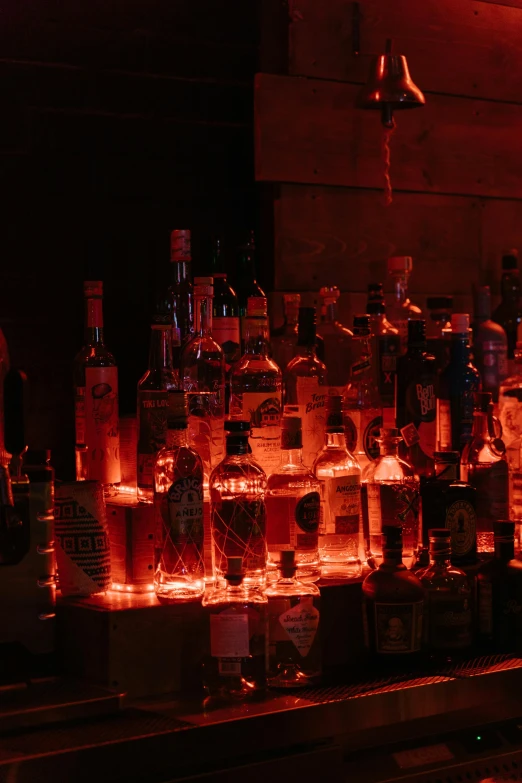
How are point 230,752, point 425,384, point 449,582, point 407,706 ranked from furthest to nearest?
point 425,384 < point 449,582 < point 407,706 < point 230,752

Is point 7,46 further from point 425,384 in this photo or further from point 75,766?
point 75,766

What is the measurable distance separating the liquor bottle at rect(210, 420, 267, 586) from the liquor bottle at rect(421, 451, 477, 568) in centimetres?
40

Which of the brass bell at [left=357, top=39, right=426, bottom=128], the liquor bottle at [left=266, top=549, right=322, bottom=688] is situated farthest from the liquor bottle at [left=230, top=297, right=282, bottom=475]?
the brass bell at [left=357, top=39, right=426, bottom=128]

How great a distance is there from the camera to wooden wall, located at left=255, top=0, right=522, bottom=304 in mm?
2650

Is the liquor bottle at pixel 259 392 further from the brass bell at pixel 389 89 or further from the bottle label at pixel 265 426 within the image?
the brass bell at pixel 389 89

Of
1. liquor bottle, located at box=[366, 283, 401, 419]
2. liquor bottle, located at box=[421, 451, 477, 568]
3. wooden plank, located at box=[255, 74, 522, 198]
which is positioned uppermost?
wooden plank, located at box=[255, 74, 522, 198]

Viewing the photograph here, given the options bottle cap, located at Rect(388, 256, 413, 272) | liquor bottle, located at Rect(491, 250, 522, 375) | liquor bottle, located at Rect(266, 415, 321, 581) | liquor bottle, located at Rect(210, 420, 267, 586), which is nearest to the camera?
liquor bottle, located at Rect(210, 420, 267, 586)

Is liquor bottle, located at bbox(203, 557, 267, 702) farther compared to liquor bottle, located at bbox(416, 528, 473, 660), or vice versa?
liquor bottle, located at bbox(416, 528, 473, 660)

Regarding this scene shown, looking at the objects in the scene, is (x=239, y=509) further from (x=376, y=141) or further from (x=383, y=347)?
(x=376, y=141)

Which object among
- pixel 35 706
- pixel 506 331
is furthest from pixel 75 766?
pixel 506 331

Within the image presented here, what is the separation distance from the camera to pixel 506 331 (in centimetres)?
291

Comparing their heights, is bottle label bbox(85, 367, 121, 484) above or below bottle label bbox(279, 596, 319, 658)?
above

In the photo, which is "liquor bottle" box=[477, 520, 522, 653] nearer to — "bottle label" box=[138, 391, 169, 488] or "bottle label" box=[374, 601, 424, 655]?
"bottle label" box=[374, 601, 424, 655]

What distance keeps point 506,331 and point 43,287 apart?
1.27 m
